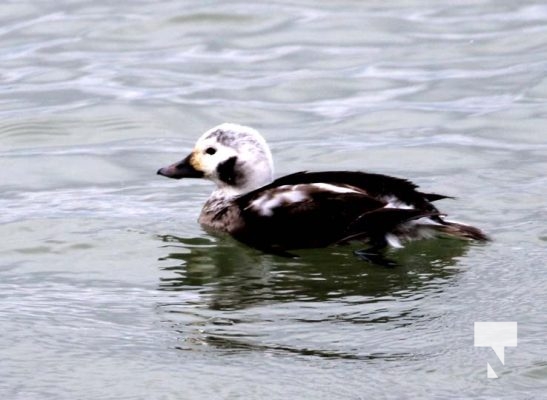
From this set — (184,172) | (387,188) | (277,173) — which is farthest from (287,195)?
(277,173)

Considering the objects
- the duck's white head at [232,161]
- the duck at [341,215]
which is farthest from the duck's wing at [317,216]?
the duck's white head at [232,161]

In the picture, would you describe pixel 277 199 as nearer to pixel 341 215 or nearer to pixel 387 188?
pixel 341 215

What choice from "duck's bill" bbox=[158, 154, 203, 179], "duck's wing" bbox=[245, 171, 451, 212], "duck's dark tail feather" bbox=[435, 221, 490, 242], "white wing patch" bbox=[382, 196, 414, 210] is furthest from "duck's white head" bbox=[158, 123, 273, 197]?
"duck's dark tail feather" bbox=[435, 221, 490, 242]

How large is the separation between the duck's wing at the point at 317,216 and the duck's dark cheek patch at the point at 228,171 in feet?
2.40

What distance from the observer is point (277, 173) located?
1182 cm

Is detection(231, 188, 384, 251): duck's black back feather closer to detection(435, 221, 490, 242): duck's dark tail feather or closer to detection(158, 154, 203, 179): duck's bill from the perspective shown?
detection(435, 221, 490, 242): duck's dark tail feather

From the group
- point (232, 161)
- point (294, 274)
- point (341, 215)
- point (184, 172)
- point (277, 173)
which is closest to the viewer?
point (294, 274)

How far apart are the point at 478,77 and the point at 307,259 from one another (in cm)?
585

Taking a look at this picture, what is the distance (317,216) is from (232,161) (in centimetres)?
114

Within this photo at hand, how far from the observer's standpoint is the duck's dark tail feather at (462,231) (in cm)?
932

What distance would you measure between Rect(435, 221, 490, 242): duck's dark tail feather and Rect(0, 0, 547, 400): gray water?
0.31 feet

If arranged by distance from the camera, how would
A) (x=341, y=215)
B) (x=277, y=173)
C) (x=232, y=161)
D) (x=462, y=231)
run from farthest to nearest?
(x=277, y=173), (x=232, y=161), (x=462, y=231), (x=341, y=215)

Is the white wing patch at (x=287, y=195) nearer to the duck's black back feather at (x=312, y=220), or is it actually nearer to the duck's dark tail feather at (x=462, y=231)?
the duck's black back feather at (x=312, y=220)

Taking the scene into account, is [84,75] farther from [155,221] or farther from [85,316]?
[85,316]
